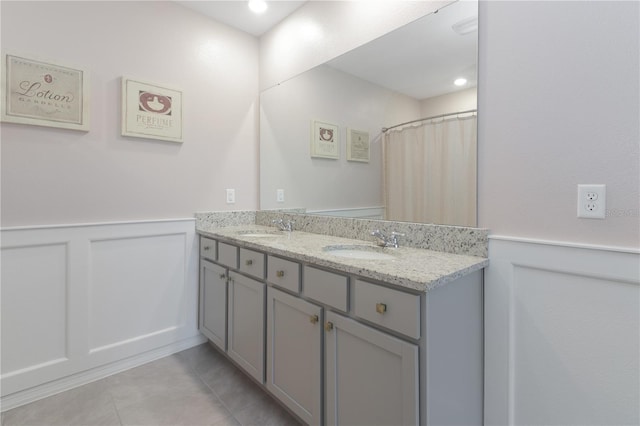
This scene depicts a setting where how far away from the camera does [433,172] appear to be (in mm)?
1544

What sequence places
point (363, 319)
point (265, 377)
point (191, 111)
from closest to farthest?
point (363, 319) → point (265, 377) → point (191, 111)

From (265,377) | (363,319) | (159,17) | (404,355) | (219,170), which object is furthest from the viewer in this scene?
(219,170)

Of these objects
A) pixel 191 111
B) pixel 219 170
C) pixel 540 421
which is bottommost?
pixel 540 421

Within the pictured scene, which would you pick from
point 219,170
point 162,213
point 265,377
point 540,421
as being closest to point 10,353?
point 162,213

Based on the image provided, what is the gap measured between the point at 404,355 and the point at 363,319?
0.19m

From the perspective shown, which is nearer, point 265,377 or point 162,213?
point 265,377

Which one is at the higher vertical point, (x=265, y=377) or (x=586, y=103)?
(x=586, y=103)

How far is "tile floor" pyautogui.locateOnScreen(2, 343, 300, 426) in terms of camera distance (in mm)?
1589

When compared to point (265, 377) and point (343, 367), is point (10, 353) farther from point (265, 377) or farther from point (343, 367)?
point (343, 367)

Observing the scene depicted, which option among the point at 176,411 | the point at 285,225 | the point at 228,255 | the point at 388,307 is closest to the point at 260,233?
the point at 285,225

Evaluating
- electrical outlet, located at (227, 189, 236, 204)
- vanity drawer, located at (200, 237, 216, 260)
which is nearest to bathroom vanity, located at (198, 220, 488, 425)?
vanity drawer, located at (200, 237, 216, 260)

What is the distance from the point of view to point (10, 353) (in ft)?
5.49

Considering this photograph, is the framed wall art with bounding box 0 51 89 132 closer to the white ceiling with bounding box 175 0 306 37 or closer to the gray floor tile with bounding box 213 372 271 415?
the white ceiling with bounding box 175 0 306 37

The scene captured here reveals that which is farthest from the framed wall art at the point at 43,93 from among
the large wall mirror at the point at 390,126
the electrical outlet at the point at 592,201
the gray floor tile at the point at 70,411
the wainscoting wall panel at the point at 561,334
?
the electrical outlet at the point at 592,201
